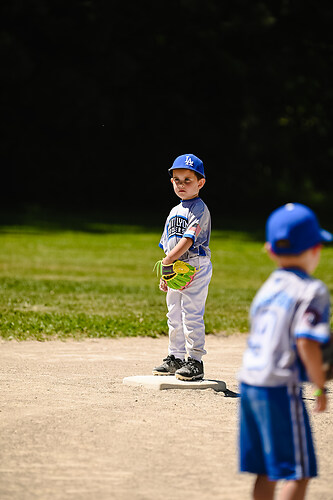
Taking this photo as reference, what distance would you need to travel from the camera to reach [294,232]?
11.2 feet

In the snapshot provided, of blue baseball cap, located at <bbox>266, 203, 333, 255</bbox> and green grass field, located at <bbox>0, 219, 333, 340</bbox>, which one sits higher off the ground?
blue baseball cap, located at <bbox>266, 203, 333, 255</bbox>

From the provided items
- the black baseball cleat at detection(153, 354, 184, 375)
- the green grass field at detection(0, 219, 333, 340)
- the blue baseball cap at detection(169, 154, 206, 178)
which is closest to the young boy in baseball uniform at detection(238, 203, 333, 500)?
the blue baseball cap at detection(169, 154, 206, 178)

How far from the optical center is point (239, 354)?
29.3ft

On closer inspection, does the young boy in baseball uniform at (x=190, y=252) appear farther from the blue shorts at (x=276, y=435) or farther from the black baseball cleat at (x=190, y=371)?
the blue shorts at (x=276, y=435)

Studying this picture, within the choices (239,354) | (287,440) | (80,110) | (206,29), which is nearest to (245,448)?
(287,440)

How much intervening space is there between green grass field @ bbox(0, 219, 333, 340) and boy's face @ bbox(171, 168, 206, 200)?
3.50 meters

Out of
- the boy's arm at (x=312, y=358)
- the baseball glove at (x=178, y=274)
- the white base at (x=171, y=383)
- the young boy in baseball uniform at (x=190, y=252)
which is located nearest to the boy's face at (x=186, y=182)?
the young boy in baseball uniform at (x=190, y=252)

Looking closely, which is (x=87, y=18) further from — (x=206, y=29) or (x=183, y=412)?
(x=183, y=412)

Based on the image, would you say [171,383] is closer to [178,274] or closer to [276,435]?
[178,274]

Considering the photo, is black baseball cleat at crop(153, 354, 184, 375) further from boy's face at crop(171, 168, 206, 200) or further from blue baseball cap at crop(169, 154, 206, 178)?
blue baseball cap at crop(169, 154, 206, 178)

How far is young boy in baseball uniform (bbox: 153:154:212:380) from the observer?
255 inches

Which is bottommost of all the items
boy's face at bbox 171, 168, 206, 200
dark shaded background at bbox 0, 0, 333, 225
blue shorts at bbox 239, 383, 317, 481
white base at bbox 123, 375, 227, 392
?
white base at bbox 123, 375, 227, 392

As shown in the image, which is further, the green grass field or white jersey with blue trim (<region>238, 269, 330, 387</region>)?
the green grass field

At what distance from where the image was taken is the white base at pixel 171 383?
661 centimetres
